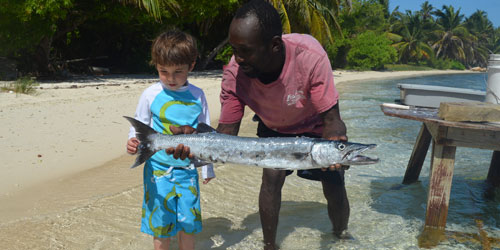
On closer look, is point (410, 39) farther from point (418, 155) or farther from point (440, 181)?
point (440, 181)

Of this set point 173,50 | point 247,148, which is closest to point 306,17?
point 173,50

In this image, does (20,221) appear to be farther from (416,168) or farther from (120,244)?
(416,168)

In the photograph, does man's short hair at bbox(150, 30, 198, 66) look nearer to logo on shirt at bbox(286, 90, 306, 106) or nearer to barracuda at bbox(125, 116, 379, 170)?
barracuda at bbox(125, 116, 379, 170)

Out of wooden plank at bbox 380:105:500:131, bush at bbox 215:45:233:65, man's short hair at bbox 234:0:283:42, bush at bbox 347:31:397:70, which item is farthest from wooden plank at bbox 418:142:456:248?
bush at bbox 347:31:397:70

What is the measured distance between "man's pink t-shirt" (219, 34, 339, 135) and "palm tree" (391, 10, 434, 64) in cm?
6557

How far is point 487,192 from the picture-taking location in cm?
580

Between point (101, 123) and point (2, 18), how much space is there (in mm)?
9364

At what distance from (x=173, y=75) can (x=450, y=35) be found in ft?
273

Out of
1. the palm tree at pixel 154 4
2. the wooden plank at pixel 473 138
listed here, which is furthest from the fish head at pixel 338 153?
the palm tree at pixel 154 4

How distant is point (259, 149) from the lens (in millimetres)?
2533

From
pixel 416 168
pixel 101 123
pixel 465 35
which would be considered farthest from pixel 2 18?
pixel 465 35

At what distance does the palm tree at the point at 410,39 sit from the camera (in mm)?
65750

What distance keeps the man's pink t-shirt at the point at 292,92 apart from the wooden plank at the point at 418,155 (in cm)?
255

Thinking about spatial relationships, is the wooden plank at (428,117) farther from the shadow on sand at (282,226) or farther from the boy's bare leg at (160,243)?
the boy's bare leg at (160,243)
